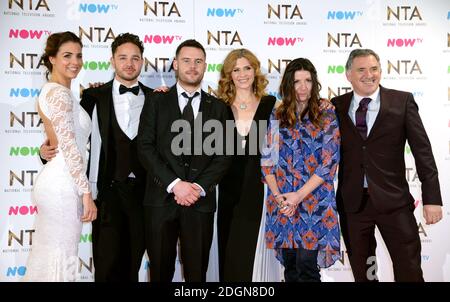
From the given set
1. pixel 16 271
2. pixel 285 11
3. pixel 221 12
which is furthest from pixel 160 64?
pixel 16 271

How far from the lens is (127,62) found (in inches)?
143

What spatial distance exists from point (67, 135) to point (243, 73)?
1.49m

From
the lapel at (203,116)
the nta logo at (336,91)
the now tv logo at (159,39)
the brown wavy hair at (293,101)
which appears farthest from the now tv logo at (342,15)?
the lapel at (203,116)

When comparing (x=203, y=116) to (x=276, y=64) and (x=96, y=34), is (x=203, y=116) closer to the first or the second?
(x=276, y=64)

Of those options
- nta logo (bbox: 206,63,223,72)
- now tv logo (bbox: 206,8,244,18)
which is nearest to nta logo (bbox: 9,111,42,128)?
nta logo (bbox: 206,63,223,72)

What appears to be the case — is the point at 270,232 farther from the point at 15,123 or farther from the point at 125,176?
the point at 15,123

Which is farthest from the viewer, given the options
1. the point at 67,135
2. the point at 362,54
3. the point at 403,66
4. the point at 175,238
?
the point at 403,66

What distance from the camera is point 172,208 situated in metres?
3.27

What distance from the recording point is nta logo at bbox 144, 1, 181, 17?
451 centimetres

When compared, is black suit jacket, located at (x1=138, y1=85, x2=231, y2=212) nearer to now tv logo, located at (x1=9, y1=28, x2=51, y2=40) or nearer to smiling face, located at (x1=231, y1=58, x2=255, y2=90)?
smiling face, located at (x1=231, y1=58, x2=255, y2=90)

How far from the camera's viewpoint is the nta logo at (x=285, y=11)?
4.64 metres

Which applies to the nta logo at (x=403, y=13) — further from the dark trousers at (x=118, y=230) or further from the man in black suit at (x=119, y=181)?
the dark trousers at (x=118, y=230)

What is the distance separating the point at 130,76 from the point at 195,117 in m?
0.68
